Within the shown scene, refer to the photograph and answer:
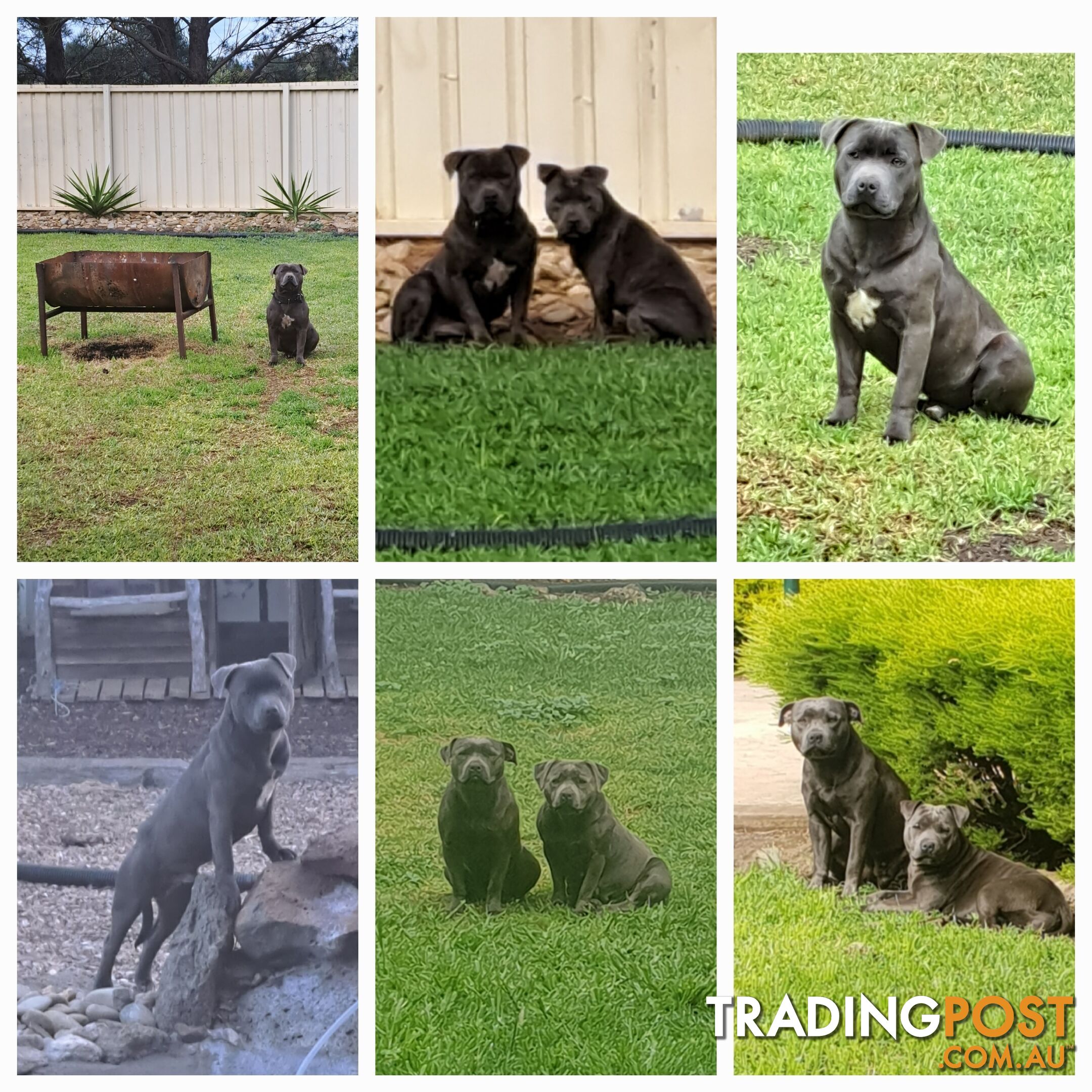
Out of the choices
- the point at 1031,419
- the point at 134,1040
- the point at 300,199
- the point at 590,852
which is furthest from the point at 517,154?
the point at 134,1040

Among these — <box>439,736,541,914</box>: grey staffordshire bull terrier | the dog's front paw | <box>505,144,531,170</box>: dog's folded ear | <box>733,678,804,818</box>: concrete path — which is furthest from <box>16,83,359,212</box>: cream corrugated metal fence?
the dog's front paw

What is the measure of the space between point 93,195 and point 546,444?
204cm

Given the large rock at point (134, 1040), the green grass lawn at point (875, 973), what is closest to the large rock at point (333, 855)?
the large rock at point (134, 1040)

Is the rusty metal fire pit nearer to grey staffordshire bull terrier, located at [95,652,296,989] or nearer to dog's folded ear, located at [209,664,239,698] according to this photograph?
dog's folded ear, located at [209,664,239,698]

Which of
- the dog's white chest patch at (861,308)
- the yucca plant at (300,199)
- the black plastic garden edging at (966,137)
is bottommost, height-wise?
the dog's white chest patch at (861,308)

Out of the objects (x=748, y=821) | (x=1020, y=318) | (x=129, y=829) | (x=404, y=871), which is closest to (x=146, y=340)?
(x=129, y=829)

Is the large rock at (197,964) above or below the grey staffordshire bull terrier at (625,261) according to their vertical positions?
below

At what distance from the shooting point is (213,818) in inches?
156

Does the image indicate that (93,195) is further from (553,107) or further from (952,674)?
(952,674)

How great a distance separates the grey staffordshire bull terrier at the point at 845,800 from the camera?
13.3 feet

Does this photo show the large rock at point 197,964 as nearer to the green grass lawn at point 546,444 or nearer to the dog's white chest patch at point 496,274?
the green grass lawn at point 546,444

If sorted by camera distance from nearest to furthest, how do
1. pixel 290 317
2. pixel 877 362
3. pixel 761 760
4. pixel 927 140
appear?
pixel 927 140 < pixel 761 760 < pixel 290 317 < pixel 877 362

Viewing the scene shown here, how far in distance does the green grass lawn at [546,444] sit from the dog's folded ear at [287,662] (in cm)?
51

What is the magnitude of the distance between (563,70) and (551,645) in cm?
223
